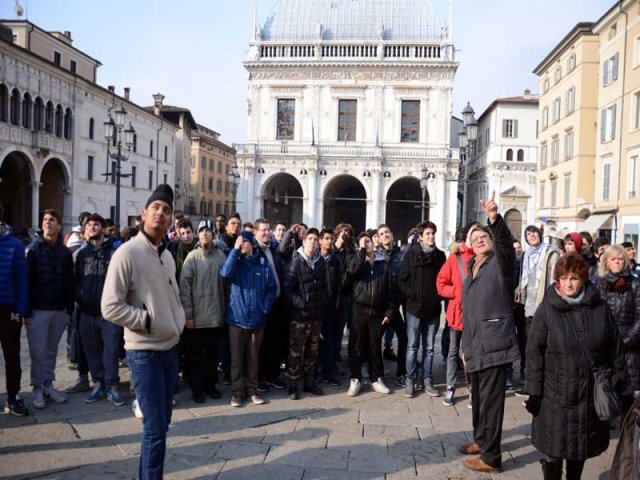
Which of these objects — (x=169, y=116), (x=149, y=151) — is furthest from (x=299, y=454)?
(x=169, y=116)

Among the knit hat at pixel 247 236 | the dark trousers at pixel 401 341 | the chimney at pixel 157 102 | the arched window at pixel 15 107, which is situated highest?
the chimney at pixel 157 102

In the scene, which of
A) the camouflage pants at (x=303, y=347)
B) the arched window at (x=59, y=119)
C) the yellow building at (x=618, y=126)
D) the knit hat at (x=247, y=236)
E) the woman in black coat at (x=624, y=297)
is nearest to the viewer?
the woman in black coat at (x=624, y=297)

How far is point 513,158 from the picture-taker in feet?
146

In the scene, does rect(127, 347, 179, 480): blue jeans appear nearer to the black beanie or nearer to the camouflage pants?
the black beanie

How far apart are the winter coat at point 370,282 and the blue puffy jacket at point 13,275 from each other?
151 inches

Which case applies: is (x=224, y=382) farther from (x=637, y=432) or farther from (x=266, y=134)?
(x=266, y=134)

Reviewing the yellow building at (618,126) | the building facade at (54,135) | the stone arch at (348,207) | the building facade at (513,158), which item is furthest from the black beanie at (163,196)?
the building facade at (513,158)

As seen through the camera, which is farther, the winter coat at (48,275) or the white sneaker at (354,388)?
the white sneaker at (354,388)

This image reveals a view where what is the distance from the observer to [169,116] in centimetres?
5350

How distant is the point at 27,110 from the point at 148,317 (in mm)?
28980

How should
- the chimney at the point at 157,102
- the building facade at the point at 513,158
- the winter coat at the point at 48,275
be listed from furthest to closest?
the chimney at the point at 157,102 < the building facade at the point at 513,158 < the winter coat at the point at 48,275

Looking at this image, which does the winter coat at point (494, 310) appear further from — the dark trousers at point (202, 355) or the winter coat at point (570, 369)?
the dark trousers at point (202, 355)

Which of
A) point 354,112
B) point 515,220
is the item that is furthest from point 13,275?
point 515,220

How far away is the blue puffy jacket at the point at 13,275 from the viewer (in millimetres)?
5691
